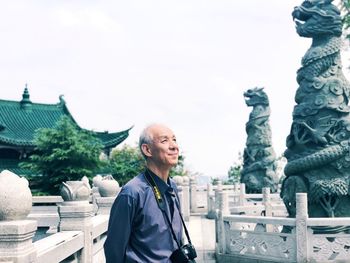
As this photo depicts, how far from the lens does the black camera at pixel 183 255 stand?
2541 millimetres

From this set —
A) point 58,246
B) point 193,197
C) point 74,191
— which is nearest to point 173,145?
point 58,246

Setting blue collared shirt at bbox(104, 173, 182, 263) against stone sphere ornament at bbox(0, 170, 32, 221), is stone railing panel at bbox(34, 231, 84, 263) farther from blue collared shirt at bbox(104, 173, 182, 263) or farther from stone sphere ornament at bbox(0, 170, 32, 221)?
blue collared shirt at bbox(104, 173, 182, 263)

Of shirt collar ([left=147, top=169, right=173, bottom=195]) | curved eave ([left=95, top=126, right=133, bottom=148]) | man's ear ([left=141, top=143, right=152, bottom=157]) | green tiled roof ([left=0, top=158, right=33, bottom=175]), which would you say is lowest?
shirt collar ([left=147, top=169, right=173, bottom=195])

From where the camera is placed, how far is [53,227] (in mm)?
8133

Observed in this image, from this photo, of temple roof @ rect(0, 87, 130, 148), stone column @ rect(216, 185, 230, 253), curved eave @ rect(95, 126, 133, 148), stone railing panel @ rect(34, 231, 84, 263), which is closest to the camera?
stone railing panel @ rect(34, 231, 84, 263)

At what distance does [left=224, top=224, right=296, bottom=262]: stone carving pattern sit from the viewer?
7.19 m

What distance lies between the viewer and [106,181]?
7375 millimetres

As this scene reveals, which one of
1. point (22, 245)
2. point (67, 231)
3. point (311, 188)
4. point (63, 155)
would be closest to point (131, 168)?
point (63, 155)

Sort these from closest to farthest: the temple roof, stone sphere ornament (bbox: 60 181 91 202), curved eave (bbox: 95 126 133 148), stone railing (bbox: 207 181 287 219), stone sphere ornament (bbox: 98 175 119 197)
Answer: stone sphere ornament (bbox: 60 181 91 202) < stone sphere ornament (bbox: 98 175 119 197) < stone railing (bbox: 207 181 287 219) < the temple roof < curved eave (bbox: 95 126 133 148)

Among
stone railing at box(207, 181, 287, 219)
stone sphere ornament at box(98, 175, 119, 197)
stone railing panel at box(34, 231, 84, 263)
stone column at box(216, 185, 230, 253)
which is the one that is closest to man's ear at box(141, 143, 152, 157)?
stone railing panel at box(34, 231, 84, 263)

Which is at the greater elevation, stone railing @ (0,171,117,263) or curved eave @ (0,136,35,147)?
curved eave @ (0,136,35,147)

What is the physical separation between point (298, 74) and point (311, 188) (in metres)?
2.67

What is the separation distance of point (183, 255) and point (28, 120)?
25.0 m

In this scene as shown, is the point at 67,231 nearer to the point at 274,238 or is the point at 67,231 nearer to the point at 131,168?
the point at 274,238
